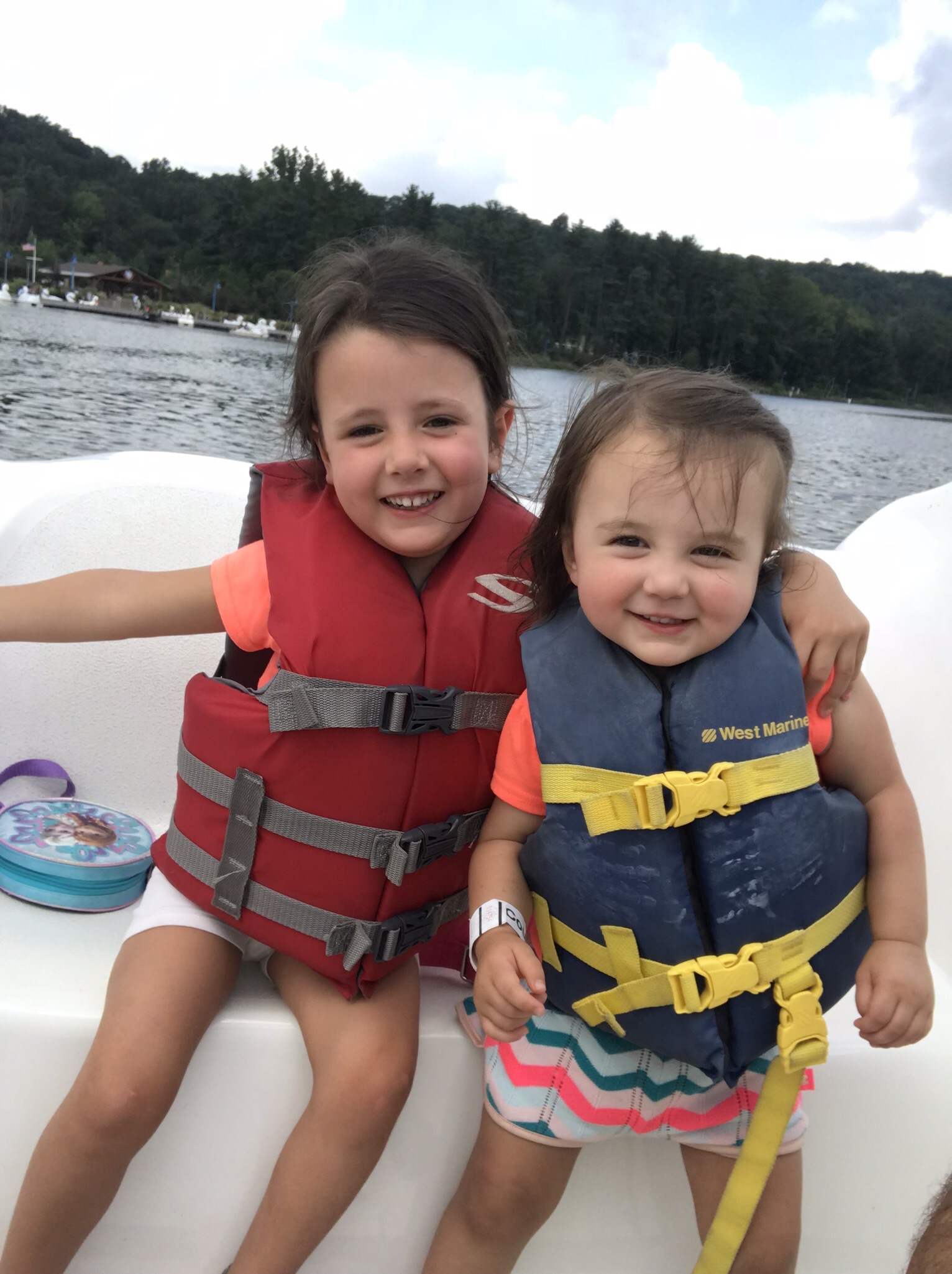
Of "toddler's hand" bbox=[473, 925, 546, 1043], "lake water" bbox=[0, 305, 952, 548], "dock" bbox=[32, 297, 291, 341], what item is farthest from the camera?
"dock" bbox=[32, 297, 291, 341]

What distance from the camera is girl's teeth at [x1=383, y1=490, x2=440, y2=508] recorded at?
4.34ft

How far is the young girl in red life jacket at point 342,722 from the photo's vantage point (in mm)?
1190

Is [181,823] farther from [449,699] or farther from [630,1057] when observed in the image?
[630,1057]

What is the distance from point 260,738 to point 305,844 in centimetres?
14

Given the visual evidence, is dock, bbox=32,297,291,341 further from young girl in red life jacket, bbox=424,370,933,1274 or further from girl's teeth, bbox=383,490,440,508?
young girl in red life jacket, bbox=424,370,933,1274

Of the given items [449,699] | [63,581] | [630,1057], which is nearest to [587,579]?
[449,699]

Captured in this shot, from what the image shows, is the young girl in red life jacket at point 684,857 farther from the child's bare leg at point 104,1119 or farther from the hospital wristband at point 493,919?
the child's bare leg at point 104,1119

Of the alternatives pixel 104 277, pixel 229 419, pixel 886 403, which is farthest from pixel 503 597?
pixel 104 277

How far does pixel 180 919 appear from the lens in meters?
1.31

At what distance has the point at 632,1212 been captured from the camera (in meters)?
1.35

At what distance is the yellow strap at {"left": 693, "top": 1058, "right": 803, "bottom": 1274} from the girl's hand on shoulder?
1.33ft

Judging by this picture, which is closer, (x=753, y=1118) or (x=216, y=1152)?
(x=753, y=1118)

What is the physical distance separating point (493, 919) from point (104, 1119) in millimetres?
470

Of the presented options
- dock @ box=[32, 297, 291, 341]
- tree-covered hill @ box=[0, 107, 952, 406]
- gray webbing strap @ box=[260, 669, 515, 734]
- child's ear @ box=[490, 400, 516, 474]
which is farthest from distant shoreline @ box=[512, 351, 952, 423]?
dock @ box=[32, 297, 291, 341]
